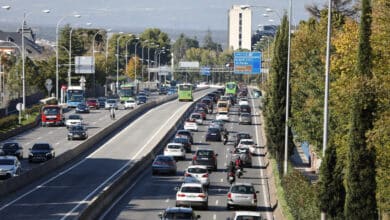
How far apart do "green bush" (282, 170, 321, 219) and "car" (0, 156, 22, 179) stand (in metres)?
17.0

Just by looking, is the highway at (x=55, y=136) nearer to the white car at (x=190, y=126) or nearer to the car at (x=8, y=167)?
the car at (x=8, y=167)

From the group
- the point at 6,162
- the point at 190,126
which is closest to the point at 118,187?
the point at 6,162

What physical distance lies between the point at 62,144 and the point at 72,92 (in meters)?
39.2

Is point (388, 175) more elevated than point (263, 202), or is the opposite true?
point (388, 175)

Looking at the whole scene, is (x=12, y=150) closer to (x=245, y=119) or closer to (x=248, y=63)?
(x=245, y=119)

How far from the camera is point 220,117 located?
104125 millimetres

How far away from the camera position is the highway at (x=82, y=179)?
4159cm

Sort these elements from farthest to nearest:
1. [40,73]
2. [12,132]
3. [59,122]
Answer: [40,73] < [59,122] < [12,132]

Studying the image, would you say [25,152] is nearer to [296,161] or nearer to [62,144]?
[62,144]

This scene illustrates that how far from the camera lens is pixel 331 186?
3077 cm

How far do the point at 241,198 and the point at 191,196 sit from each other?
7.41 feet

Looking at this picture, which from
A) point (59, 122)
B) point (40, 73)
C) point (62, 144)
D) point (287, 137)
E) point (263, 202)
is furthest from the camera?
point (40, 73)

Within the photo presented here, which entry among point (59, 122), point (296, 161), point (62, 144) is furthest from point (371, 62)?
point (59, 122)

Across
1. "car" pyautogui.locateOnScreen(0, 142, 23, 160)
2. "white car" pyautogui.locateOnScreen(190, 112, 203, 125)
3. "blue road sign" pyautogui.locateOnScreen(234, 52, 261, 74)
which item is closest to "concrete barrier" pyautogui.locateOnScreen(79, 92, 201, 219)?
"car" pyautogui.locateOnScreen(0, 142, 23, 160)
